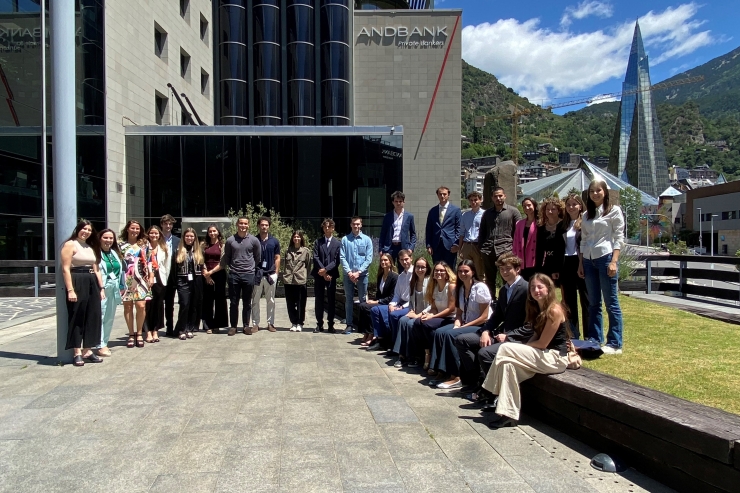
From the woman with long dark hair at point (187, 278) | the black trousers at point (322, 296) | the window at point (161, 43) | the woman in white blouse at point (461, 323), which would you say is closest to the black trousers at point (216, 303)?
the woman with long dark hair at point (187, 278)

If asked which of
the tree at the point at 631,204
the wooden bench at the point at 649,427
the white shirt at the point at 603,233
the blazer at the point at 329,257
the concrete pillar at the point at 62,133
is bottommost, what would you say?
the wooden bench at the point at 649,427

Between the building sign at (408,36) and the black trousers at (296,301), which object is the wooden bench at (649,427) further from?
the building sign at (408,36)

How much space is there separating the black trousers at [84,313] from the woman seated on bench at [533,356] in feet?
16.7

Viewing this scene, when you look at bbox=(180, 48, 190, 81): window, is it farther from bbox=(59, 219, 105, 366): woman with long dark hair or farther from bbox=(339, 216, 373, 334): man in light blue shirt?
bbox=(59, 219, 105, 366): woman with long dark hair

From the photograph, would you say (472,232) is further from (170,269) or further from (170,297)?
(170,297)

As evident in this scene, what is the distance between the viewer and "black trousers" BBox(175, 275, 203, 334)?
8.98 metres

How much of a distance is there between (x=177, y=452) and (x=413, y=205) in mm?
27174

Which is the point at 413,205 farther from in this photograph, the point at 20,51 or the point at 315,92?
the point at 20,51

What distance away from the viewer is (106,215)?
21328 millimetres

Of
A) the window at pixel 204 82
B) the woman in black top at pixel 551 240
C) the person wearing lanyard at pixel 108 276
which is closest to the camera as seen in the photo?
the woman in black top at pixel 551 240

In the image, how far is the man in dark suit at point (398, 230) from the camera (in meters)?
8.97

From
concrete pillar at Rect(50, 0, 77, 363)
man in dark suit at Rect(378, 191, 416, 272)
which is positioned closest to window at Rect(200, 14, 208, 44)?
concrete pillar at Rect(50, 0, 77, 363)

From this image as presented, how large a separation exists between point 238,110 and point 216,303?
85.4 ft

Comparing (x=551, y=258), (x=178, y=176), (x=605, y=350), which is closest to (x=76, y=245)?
(x=551, y=258)
